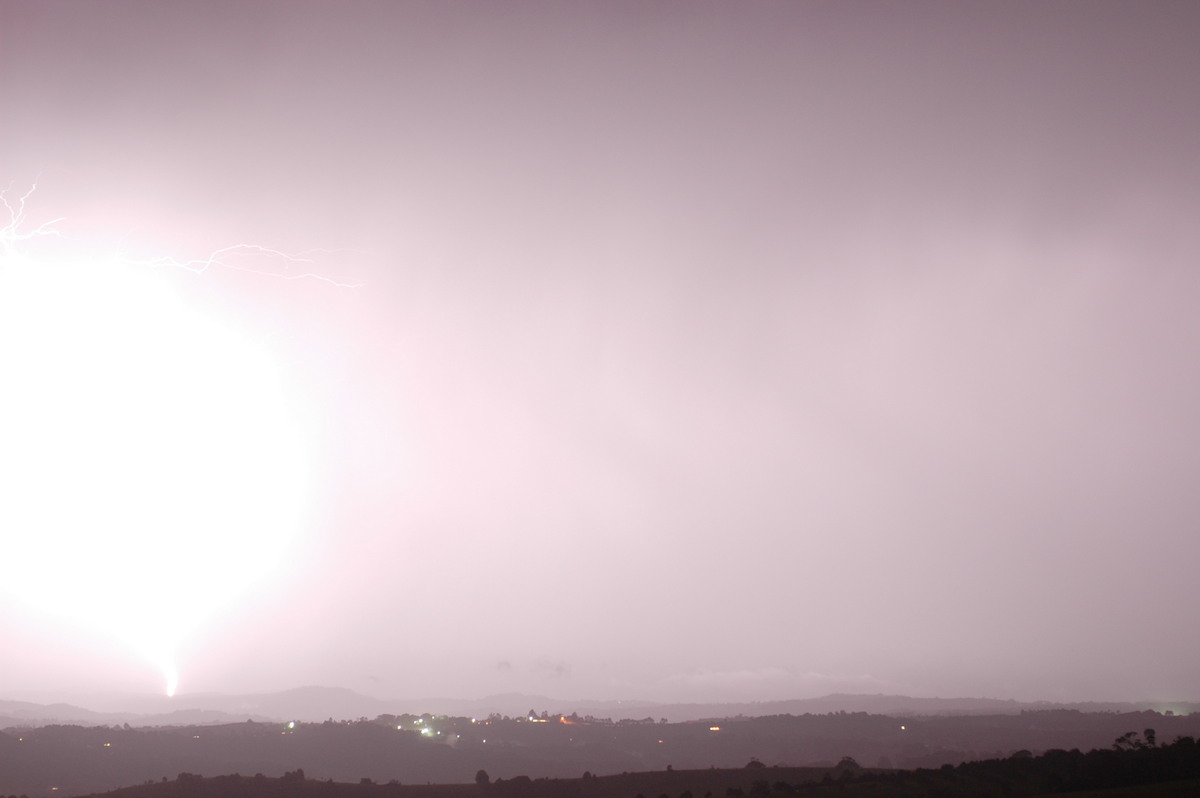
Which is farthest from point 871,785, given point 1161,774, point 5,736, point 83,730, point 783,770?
point 83,730

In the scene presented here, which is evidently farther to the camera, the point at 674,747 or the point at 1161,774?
the point at 674,747

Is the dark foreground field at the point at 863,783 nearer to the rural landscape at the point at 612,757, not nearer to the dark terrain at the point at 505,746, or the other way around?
the rural landscape at the point at 612,757

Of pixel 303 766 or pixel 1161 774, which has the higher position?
pixel 1161 774

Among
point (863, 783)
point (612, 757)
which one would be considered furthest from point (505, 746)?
point (863, 783)

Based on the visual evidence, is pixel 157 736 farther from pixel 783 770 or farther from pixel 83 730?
pixel 783 770

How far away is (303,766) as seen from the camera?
125 m

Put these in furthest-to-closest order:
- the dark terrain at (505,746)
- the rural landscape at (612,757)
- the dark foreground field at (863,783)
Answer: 1. the dark terrain at (505,746)
2. the rural landscape at (612,757)
3. the dark foreground field at (863,783)

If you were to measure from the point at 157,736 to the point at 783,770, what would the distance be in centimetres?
10729

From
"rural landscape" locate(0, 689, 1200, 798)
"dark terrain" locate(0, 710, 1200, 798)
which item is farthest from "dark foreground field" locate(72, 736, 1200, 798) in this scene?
"dark terrain" locate(0, 710, 1200, 798)

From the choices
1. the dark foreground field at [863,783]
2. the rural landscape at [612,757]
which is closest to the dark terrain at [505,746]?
the rural landscape at [612,757]

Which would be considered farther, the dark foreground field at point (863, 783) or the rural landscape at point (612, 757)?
the rural landscape at point (612, 757)

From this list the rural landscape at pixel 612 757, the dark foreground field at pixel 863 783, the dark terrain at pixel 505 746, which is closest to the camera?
the dark foreground field at pixel 863 783

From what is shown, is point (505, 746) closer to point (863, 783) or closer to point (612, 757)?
point (612, 757)

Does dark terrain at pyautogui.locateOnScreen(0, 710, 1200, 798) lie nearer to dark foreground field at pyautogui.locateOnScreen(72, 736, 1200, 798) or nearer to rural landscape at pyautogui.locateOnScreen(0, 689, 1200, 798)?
rural landscape at pyautogui.locateOnScreen(0, 689, 1200, 798)
